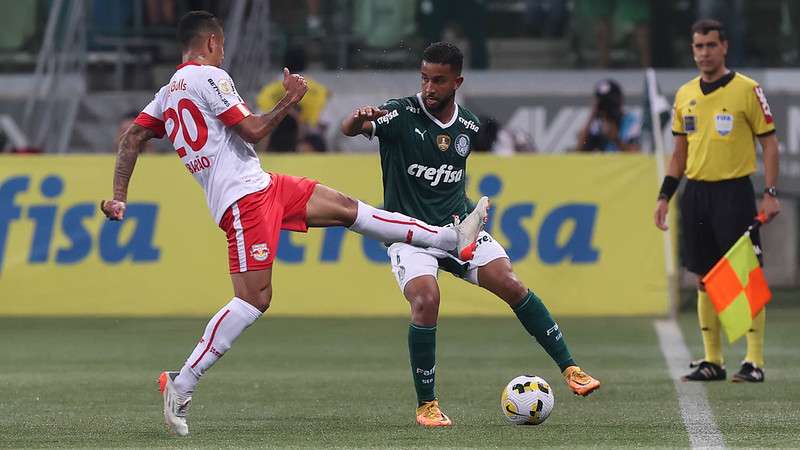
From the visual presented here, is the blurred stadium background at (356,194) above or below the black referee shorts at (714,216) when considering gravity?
below

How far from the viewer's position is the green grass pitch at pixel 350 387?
26.9 ft

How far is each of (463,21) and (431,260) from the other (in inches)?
490

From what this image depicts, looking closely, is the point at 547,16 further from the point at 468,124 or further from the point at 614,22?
the point at 468,124

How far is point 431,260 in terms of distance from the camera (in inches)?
352

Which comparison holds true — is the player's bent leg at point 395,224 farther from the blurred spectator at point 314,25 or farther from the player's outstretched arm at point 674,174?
the blurred spectator at point 314,25

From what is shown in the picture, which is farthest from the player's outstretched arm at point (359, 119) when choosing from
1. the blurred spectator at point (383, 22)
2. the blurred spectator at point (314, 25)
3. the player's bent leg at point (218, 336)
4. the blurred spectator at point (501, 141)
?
the blurred spectator at point (314, 25)

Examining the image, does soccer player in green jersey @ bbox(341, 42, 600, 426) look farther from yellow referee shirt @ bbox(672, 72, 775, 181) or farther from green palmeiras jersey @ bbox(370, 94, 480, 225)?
yellow referee shirt @ bbox(672, 72, 775, 181)

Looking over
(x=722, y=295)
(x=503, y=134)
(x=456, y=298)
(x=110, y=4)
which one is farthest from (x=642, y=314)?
(x=110, y=4)

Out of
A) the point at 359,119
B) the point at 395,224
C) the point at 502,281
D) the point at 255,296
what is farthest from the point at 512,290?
the point at 255,296

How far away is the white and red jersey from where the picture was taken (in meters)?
8.45

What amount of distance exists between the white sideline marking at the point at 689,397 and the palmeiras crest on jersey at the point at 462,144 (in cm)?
176

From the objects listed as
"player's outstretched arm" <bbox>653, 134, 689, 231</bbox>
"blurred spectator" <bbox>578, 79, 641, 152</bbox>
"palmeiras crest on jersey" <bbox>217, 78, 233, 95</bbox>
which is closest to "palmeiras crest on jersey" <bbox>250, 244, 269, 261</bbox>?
"palmeiras crest on jersey" <bbox>217, 78, 233, 95</bbox>

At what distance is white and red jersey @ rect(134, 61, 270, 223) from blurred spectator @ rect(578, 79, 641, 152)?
908cm

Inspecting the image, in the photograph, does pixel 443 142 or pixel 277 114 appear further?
pixel 443 142
